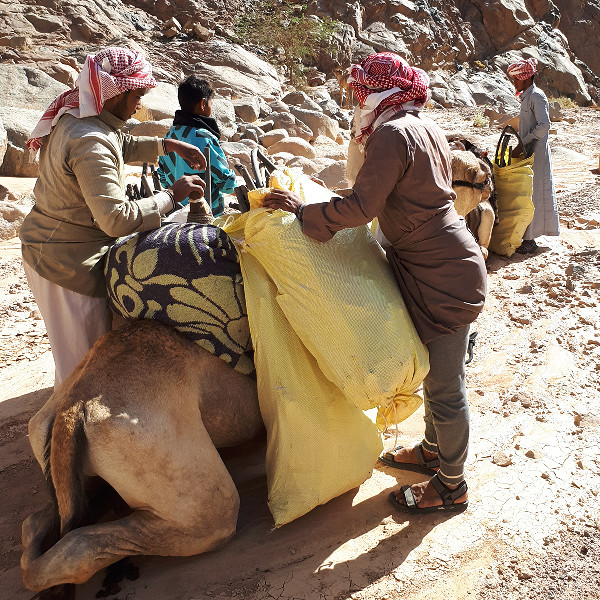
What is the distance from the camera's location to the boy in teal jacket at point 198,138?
180 inches

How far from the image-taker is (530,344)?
4863mm

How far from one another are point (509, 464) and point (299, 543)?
1292 millimetres

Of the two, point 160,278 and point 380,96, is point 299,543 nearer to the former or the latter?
point 160,278

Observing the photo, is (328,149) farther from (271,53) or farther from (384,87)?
(271,53)

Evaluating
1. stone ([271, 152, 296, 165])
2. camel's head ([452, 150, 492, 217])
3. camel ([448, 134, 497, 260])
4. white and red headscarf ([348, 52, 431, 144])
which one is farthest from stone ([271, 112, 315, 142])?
white and red headscarf ([348, 52, 431, 144])

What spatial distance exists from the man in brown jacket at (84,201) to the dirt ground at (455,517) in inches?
38.5

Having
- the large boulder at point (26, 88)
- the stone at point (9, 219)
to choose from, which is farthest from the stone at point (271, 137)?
the stone at point (9, 219)

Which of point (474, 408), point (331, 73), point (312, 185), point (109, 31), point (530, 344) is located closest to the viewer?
point (312, 185)

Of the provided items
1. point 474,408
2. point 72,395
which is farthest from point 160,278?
point 474,408

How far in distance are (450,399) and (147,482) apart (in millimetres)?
1389

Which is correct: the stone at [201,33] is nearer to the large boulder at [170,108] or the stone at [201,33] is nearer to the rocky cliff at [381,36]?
the rocky cliff at [381,36]

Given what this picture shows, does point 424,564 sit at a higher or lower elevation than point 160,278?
lower

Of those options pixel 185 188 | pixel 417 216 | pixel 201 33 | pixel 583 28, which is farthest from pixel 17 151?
pixel 583 28

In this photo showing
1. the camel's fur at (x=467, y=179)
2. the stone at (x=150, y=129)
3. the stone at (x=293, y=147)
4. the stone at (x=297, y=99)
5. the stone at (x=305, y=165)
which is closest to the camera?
the camel's fur at (x=467, y=179)
